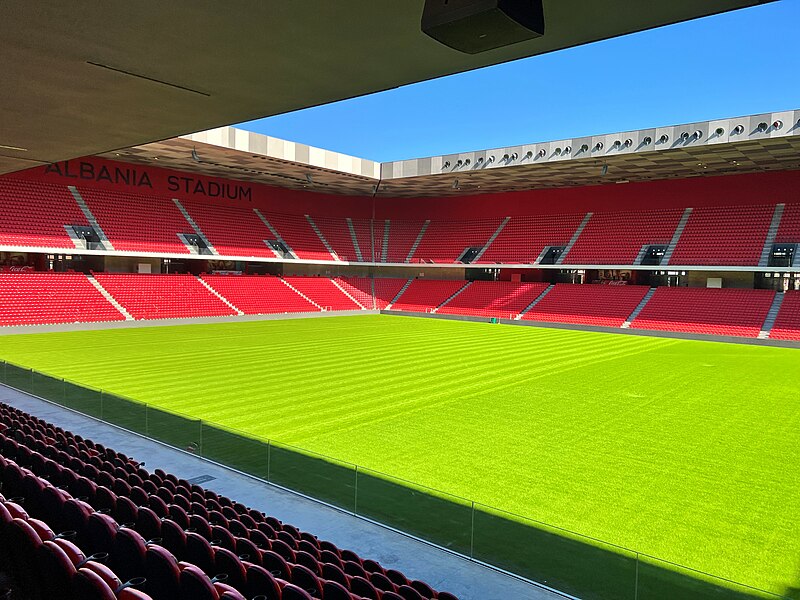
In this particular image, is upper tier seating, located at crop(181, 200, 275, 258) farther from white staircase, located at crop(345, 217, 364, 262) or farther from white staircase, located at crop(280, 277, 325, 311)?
white staircase, located at crop(345, 217, 364, 262)

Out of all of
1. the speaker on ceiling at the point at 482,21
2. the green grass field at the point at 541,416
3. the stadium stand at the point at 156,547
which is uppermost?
the speaker on ceiling at the point at 482,21

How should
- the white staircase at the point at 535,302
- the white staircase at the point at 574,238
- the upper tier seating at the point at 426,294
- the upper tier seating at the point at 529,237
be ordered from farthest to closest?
the upper tier seating at the point at 426,294 → the upper tier seating at the point at 529,237 → the white staircase at the point at 574,238 → the white staircase at the point at 535,302

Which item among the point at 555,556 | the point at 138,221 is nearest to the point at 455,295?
the point at 138,221

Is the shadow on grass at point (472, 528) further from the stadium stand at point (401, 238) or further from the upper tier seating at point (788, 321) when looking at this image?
the stadium stand at point (401, 238)

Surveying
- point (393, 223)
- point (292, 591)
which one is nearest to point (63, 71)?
point (292, 591)

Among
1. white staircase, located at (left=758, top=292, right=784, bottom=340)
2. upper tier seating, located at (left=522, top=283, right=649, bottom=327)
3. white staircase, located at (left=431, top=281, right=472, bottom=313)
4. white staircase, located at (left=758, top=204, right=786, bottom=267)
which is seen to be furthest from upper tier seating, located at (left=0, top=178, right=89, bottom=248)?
white staircase, located at (left=758, top=204, right=786, bottom=267)

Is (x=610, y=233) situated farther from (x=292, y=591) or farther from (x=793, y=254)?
(x=292, y=591)

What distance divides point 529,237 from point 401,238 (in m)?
11.7

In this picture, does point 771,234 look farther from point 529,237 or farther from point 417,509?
point 417,509

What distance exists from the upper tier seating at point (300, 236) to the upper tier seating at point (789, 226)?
99.6ft

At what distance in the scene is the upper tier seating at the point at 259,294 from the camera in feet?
121

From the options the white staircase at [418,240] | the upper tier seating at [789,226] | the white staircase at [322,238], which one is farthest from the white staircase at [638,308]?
the white staircase at [322,238]

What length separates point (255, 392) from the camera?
14531mm

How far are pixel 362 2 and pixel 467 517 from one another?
4848 millimetres
